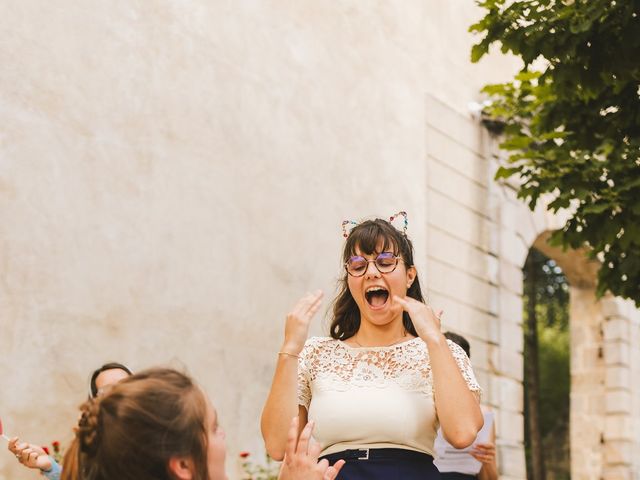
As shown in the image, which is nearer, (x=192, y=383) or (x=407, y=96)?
(x=192, y=383)

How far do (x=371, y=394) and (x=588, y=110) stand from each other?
3.40 metres

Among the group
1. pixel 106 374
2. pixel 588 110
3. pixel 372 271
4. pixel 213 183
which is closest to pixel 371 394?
pixel 372 271

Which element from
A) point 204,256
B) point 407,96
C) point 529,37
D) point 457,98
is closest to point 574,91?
point 529,37

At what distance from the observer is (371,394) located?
125 inches

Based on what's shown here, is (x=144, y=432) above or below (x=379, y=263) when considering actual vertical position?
below

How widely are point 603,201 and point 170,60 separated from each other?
3016 millimetres

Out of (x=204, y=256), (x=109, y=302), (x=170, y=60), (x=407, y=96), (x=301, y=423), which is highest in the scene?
(x=407, y=96)

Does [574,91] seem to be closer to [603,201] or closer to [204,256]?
[603,201]

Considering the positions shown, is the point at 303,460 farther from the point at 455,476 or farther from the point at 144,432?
the point at 455,476

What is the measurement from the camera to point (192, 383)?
2.13 meters

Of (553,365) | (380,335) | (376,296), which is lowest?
(380,335)

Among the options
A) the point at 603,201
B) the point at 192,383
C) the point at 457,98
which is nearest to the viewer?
the point at 192,383

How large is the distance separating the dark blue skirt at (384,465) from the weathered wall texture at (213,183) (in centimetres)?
287

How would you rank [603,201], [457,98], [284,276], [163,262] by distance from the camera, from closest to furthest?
[603,201] < [163,262] < [284,276] < [457,98]
